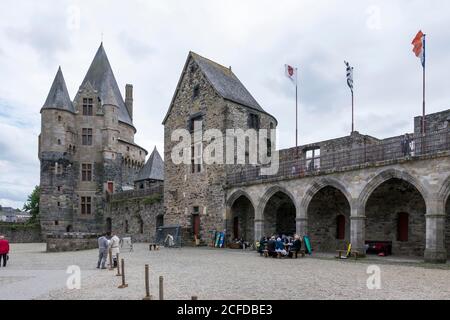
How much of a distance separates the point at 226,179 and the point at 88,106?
19500 mm

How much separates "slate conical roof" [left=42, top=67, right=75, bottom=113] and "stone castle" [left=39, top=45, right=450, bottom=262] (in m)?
0.12

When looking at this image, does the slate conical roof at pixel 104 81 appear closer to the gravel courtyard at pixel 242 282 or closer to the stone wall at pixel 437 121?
the stone wall at pixel 437 121

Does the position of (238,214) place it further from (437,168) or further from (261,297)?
(261,297)

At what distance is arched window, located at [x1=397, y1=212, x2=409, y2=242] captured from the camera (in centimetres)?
1806

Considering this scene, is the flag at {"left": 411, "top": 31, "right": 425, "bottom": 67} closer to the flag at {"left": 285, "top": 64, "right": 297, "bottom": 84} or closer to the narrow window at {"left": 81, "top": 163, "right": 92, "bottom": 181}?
the flag at {"left": 285, "top": 64, "right": 297, "bottom": 84}

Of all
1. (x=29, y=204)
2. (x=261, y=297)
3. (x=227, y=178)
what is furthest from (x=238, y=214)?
(x=29, y=204)

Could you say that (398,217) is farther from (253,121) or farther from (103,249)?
(103,249)

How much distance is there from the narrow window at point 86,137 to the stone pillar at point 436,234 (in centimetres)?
3039

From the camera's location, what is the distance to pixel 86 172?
122 ft

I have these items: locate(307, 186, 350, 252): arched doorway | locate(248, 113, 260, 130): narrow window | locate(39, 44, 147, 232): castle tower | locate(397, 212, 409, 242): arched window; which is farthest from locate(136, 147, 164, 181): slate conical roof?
locate(397, 212, 409, 242): arched window

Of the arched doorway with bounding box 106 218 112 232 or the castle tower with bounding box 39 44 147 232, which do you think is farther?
the arched doorway with bounding box 106 218 112 232

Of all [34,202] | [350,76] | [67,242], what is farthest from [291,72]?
[34,202]
